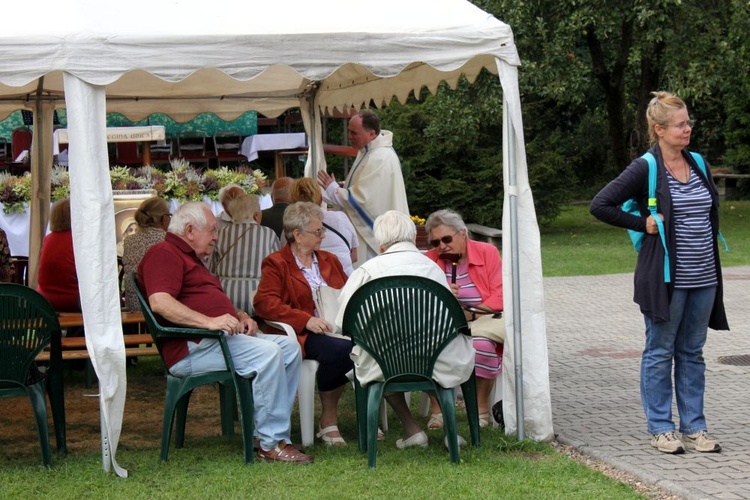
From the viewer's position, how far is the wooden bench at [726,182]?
29.5m

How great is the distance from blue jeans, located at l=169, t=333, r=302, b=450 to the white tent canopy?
410 millimetres

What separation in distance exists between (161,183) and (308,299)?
6.60 m

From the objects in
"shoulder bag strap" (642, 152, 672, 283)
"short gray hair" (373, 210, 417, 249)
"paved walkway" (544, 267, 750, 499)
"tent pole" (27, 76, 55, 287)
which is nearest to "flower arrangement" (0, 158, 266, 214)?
"tent pole" (27, 76, 55, 287)

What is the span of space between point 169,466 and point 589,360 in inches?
170

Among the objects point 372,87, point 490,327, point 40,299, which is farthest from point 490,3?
point 40,299

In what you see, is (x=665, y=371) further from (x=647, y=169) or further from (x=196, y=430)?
(x=196, y=430)

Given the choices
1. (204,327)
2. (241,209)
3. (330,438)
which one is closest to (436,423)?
(330,438)

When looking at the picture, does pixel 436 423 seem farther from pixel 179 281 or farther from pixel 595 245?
pixel 595 245

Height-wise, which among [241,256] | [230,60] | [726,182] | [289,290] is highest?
[230,60]

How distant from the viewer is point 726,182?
2998 centimetres

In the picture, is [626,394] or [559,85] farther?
[559,85]

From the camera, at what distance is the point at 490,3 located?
18406mm

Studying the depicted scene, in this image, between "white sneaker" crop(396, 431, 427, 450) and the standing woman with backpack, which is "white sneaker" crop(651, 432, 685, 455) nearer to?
the standing woman with backpack

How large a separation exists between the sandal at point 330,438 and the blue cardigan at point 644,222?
1.81 m
